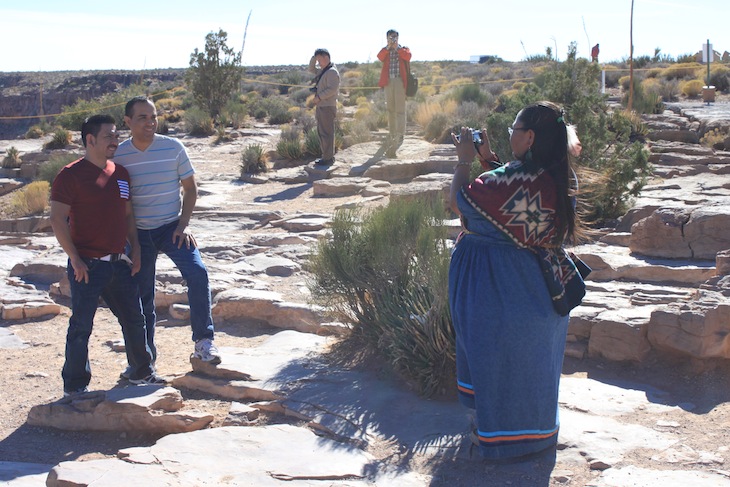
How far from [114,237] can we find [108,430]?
1.10 m

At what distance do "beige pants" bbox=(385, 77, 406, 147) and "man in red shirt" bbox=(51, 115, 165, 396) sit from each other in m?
9.42

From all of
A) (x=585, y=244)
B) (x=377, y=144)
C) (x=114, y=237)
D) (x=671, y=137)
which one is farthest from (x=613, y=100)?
(x=114, y=237)

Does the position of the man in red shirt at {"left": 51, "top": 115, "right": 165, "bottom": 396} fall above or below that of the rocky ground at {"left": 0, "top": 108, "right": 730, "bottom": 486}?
Answer: above

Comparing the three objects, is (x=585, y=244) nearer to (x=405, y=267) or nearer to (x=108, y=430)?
(x=405, y=267)

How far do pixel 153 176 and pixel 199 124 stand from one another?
16.3 m

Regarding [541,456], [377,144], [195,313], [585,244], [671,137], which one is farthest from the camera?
[377,144]

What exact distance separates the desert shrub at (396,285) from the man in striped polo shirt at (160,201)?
977mm

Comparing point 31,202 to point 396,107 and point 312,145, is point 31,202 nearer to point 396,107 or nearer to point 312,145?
point 312,145

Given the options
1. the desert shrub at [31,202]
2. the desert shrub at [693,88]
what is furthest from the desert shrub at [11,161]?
the desert shrub at [693,88]

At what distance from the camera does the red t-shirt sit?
4297 mm

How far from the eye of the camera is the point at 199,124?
20.4 m

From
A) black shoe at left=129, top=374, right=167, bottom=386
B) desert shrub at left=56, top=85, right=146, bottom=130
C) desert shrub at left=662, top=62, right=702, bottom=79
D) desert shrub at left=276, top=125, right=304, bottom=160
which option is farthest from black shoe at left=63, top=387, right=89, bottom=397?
desert shrub at left=662, top=62, right=702, bottom=79

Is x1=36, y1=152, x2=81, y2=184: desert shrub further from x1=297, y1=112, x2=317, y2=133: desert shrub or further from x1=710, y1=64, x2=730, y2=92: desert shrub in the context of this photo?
x1=710, y1=64, x2=730, y2=92: desert shrub

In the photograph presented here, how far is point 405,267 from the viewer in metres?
5.09
